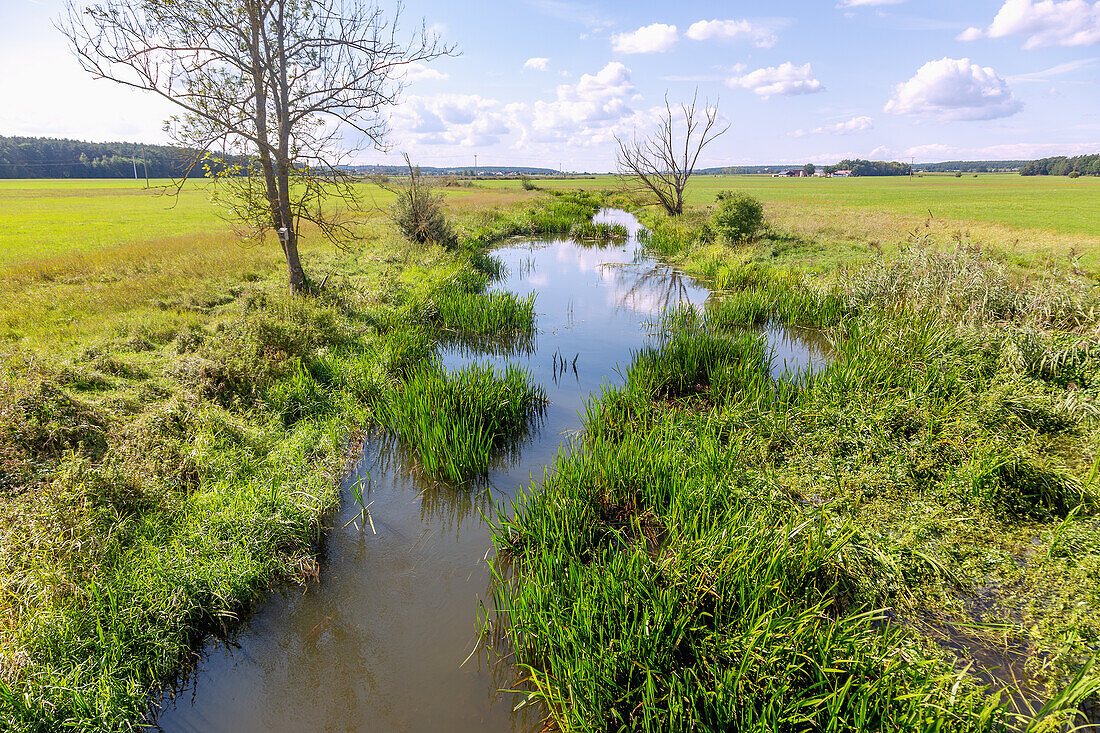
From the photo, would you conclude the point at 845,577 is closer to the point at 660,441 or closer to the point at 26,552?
the point at 660,441

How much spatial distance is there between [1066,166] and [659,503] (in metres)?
157

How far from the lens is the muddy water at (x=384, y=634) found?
334cm

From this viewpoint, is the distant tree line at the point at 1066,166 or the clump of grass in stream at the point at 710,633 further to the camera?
the distant tree line at the point at 1066,166

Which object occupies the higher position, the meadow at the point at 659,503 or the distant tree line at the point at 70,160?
the distant tree line at the point at 70,160

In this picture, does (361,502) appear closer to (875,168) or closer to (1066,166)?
(1066,166)

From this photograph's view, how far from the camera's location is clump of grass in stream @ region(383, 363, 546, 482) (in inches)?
234

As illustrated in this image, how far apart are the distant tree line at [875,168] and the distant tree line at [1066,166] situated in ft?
95.8

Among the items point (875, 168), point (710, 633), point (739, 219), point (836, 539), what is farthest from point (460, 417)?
point (875, 168)

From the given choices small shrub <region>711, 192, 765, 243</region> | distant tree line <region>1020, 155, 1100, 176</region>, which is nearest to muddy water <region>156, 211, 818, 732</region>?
small shrub <region>711, 192, 765, 243</region>

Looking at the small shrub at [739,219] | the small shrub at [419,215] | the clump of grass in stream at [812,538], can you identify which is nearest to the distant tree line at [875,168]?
the small shrub at [739,219]

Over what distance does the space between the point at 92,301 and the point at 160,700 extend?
11313 millimetres

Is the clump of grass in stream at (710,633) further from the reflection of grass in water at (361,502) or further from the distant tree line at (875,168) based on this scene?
the distant tree line at (875,168)

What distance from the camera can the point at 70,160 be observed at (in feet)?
324

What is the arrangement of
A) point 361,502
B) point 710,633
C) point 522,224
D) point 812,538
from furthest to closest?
point 522,224 → point 361,502 → point 812,538 → point 710,633
